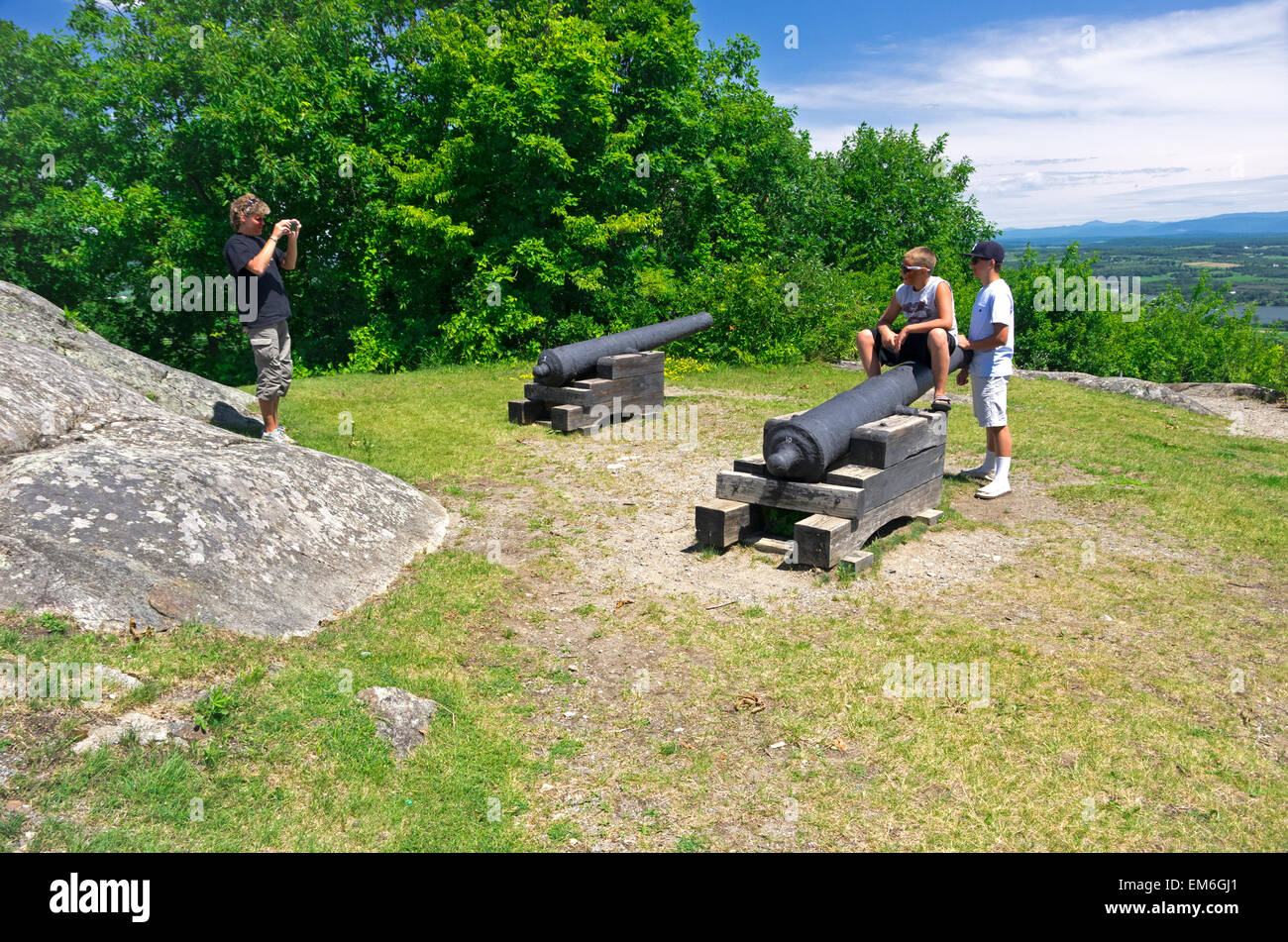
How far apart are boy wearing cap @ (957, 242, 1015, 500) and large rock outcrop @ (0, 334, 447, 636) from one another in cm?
531

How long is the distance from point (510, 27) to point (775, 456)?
57.6 feet

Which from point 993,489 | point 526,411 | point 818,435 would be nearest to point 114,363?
point 526,411

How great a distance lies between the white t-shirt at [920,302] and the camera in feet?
25.8

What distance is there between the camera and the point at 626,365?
11672mm

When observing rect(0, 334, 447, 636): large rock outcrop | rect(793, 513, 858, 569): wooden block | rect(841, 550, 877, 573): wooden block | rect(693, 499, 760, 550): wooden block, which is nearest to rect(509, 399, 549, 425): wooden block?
rect(0, 334, 447, 636): large rock outcrop

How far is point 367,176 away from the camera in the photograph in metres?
19.1

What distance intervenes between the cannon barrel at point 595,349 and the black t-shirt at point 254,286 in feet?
13.3

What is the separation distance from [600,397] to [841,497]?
5.48 m

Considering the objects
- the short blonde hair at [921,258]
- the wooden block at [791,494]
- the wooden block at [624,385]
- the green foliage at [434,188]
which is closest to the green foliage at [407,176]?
the green foliage at [434,188]

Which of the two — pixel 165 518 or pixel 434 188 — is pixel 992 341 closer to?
pixel 165 518

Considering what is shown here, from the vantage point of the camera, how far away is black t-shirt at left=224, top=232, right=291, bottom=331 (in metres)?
7.12

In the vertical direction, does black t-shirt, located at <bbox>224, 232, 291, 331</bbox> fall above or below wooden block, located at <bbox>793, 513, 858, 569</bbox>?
above

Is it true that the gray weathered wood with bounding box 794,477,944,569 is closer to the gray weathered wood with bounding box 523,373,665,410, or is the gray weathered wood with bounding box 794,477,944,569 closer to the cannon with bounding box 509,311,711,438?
the cannon with bounding box 509,311,711,438

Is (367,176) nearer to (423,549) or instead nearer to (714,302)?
(714,302)
